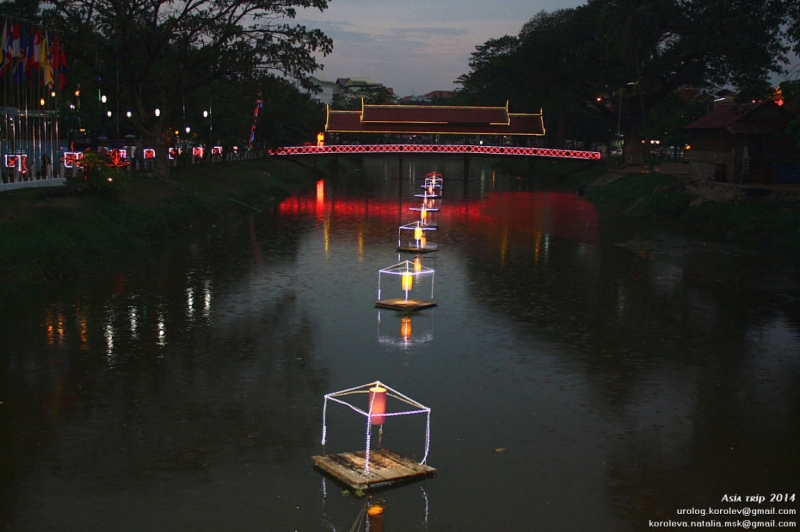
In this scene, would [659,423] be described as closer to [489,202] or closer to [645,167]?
[489,202]

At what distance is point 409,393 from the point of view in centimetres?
1592

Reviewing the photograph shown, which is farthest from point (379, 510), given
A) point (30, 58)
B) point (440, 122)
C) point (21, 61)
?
point (440, 122)

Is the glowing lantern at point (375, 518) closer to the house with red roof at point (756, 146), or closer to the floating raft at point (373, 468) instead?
the floating raft at point (373, 468)

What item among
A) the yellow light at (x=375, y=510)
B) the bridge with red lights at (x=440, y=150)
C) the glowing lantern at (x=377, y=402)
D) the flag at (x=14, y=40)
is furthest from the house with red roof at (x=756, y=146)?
the yellow light at (x=375, y=510)

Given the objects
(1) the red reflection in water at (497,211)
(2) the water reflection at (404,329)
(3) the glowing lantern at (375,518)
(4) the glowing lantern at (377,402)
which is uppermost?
(1) the red reflection in water at (497,211)

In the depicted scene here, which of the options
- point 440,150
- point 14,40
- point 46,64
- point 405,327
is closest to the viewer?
point 405,327

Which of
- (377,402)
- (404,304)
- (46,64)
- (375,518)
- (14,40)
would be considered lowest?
(375,518)

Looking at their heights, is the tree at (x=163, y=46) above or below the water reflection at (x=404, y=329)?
above

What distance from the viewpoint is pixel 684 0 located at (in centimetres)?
6588

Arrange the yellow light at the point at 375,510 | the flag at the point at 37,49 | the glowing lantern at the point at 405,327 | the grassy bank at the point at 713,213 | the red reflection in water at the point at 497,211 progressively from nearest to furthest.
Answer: the yellow light at the point at 375,510
the glowing lantern at the point at 405,327
the flag at the point at 37,49
the grassy bank at the point at 713,213
the red reflection in water at the point at 497,211

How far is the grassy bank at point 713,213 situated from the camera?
37.4m

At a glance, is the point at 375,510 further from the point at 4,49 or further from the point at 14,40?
the point at 14,40

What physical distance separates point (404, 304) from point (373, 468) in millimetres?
11624

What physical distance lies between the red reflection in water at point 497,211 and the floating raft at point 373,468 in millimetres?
29134
